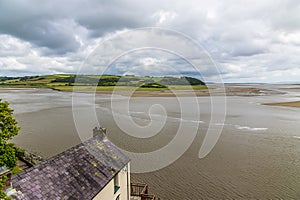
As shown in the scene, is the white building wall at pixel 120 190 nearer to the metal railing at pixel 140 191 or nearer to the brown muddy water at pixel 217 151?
the metal railing at pixel 140 191

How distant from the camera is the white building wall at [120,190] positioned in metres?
10.6

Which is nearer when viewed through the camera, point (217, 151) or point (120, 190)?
point (120, 190)

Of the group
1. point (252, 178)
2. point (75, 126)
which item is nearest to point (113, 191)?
point (252, 178)

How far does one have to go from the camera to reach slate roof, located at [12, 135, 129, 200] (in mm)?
8352

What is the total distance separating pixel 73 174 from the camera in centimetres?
1000

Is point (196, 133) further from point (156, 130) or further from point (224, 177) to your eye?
point (224, 177)

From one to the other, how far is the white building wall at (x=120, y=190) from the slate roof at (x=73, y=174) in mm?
412

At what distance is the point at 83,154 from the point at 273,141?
23.4 m

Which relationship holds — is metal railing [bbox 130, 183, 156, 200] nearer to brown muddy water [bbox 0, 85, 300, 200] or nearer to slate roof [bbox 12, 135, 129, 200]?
brown muddy water [bbox 0, 85, 300, 200]

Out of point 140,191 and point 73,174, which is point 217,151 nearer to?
point 140,191

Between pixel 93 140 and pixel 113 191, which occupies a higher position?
pixel 93 140

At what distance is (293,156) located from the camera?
22.4 m

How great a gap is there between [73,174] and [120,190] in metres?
3.46

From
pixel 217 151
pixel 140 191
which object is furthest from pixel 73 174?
pixel 217 151
